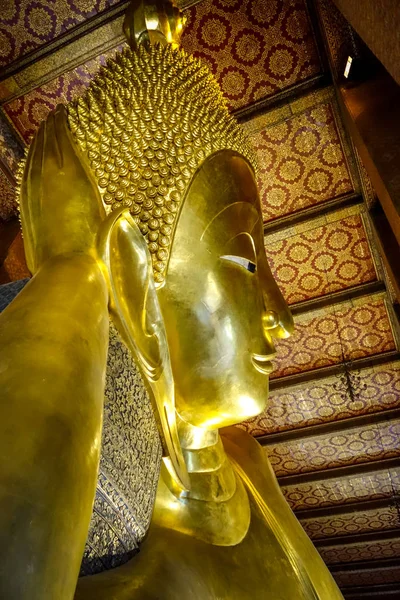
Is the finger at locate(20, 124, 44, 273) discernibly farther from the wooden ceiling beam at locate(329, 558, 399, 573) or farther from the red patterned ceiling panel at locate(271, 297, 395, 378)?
the wooden ceiling beam at locate(329, 558, 399, 573)

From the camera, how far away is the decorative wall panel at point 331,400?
12.9 ft

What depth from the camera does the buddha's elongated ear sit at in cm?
94

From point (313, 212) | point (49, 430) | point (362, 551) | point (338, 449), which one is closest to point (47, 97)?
point (313, 212)

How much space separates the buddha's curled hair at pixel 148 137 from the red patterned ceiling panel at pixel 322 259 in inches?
76.5

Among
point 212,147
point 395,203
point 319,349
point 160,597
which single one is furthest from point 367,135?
point 319,349

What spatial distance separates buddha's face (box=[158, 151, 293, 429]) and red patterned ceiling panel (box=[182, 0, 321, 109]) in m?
1.69

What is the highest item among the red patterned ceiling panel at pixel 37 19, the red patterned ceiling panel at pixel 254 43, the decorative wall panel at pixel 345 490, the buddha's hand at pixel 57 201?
the red patterned ceiling panel at pixel 37 19

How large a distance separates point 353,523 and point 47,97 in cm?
497

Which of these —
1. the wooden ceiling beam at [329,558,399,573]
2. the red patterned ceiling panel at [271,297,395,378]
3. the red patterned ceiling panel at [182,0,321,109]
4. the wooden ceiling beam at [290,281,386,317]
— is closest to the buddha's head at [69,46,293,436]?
the red patterned ceiling panel at [182,0,321,109]

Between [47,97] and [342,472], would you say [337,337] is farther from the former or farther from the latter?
[47,97]

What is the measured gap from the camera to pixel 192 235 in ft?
3.89

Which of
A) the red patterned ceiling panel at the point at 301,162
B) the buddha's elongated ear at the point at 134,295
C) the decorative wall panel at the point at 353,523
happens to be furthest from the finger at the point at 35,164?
the decorative wall panel at the point at 353,523

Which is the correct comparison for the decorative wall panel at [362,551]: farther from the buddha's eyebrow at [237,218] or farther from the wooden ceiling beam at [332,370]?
the buddha's eyebrow at [237,218]

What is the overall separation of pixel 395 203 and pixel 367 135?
1.49 ft
